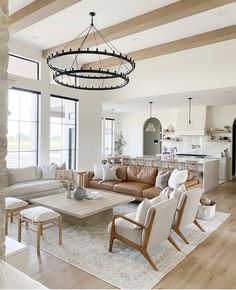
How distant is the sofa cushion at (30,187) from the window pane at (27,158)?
3.45 ft

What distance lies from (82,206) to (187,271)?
2000 millimetres

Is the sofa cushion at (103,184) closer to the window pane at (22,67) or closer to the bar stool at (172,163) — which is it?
the bar stool at (172,163)

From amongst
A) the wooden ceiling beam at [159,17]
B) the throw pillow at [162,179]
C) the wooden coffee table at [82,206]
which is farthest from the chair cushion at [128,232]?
the wooden ceiling beam at [159,17]

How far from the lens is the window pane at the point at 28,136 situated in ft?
22.7

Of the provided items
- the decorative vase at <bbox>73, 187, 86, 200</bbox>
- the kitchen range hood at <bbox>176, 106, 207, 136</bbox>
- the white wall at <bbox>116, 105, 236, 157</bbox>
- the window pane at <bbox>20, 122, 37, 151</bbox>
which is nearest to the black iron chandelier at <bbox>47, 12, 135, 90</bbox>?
the window pane at <bbox>20, 122, 37, 151</bbox>

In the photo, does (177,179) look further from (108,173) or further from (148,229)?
(148,229)

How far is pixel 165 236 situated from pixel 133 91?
229 inches

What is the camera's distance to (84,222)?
4.36 metres

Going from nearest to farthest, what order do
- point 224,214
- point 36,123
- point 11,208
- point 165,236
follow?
point 165,236
point 11,208
point 224,214
point 36,123

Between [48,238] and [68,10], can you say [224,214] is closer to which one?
[48,238]

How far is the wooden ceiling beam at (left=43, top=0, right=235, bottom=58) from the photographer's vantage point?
3.97 metres

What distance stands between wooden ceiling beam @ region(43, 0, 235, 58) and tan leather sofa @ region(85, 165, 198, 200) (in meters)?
3.34

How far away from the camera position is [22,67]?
6797mm

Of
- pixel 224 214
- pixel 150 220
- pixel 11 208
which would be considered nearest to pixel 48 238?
pixel 11 208
